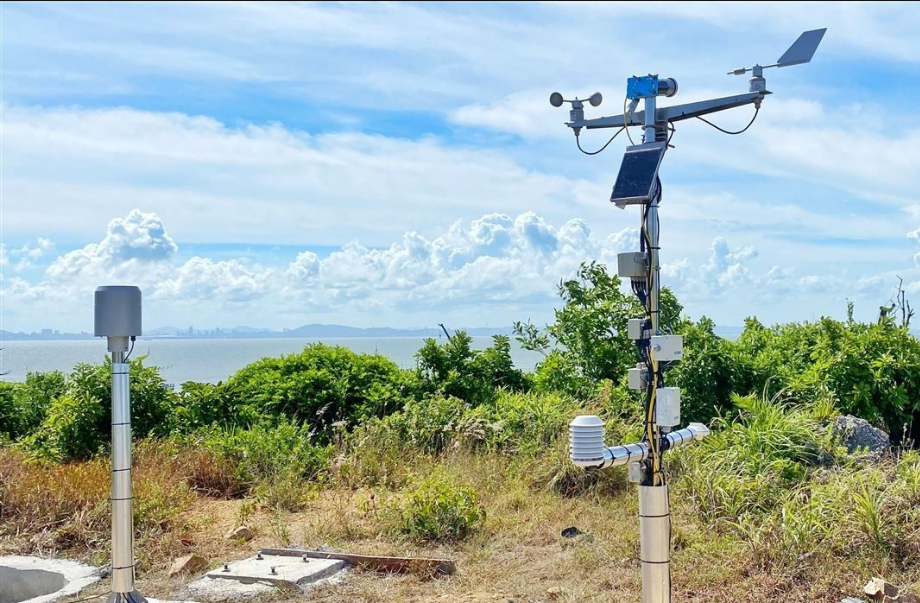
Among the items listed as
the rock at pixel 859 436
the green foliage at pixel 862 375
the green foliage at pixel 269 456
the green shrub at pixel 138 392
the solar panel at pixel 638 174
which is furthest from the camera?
the green shrub at pixel 138 392

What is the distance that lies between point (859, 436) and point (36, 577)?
6244mm

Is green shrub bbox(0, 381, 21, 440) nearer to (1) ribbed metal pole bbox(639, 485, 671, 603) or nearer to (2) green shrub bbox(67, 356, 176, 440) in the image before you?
(2) green shrub bbox(67, 356, 176, 440)

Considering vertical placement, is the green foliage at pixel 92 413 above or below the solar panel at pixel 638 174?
below

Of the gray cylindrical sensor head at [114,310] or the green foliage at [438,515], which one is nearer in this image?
the gray cylindrical sensor head at [114,310]

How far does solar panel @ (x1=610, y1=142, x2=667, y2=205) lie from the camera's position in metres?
3.75

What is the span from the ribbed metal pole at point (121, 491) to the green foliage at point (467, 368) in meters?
4.93

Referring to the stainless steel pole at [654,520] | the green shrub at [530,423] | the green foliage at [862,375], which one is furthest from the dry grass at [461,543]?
the green foliage at [862,375]

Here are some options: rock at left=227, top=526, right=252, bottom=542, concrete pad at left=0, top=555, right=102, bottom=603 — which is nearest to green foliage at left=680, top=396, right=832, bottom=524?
rock at left=227, top=526, right=252, bottom=542

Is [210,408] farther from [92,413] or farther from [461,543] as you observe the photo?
[461,543]

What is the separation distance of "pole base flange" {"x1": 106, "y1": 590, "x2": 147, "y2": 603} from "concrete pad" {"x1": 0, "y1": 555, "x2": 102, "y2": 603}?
2.66 feet

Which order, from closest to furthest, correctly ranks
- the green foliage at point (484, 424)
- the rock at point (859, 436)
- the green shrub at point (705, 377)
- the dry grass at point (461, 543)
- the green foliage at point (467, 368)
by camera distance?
the dry grass at point (461, 543) < the rock at point (859, 436) < the green foliage at point (484, 424) < the green shrub at point (705, 377) < the green foliage at point (467, 368)

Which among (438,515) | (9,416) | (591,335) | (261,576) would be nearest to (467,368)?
(591,335)

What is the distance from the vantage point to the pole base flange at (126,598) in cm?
485

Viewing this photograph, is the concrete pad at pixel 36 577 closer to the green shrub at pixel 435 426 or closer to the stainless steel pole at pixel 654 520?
the green shrub at pixel 435 426
